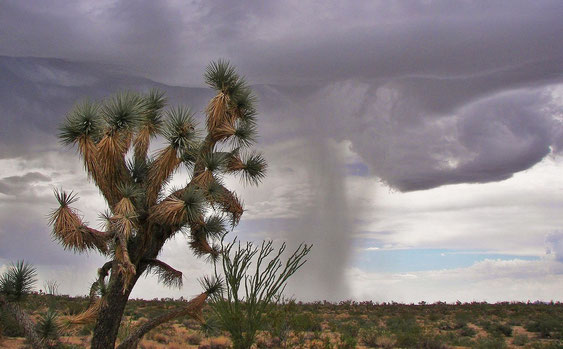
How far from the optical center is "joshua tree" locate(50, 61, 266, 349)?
12945 millimetres

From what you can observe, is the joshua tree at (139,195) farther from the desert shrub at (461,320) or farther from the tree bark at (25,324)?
the desert shrub at (461,320)

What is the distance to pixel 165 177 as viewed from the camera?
548 inches

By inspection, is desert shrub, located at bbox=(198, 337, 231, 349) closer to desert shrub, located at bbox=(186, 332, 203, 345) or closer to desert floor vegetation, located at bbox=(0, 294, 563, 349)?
desert floor vegetation, located at bbox=(0, 294, 563, 349)

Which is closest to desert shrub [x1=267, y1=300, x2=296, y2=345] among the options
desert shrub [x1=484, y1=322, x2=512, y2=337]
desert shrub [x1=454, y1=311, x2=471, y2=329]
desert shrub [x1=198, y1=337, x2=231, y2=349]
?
desert shrub [x1=198, y1=337, x2=231, y2=349]

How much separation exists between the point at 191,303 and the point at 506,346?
13.1 metres

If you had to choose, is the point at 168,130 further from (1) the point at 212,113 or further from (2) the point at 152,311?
(2) the point at 152,311

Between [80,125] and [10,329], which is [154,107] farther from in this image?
[10,329]

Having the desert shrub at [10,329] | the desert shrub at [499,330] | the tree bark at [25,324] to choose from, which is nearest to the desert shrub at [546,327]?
the desert shrub at [499,330]

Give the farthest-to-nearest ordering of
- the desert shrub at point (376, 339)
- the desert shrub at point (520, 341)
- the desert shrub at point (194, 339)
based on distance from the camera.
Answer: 1. the desert shrub at point (520, 341)
2. the desert shrub at point (194, 339)
3. the desert shrub at point (376, 339)

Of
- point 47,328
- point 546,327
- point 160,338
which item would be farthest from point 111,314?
point 546,327

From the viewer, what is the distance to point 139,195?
13.4 metres

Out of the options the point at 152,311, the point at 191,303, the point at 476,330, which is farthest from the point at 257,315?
the point at 152,311

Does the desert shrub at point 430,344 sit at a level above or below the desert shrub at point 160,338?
below

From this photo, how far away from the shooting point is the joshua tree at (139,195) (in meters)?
12.9
